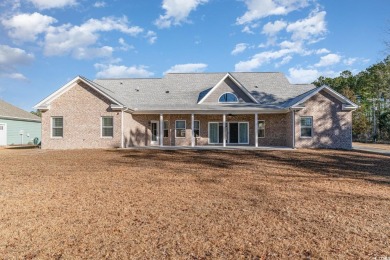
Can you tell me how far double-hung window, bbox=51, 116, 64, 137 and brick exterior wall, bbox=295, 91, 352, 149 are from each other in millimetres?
18613

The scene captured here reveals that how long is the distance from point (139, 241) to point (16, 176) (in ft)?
26.1

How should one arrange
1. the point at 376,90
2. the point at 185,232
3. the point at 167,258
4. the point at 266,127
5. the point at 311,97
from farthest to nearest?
1. the point at 376,90
2. the point at 266,127
3. the point at 311,97
4. the point at 185,232
5. the point at 167,258

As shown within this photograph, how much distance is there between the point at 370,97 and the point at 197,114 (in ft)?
131

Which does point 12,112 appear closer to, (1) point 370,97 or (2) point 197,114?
(2) point 197,114

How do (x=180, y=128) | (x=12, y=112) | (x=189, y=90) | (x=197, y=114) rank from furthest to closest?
1. (x=12, y=112)
2. (x=189, y=90)
3. (x=180, y=128)
4. (x=197, y=114)

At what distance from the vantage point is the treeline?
33844mm

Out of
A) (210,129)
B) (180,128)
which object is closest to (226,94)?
(210,129)

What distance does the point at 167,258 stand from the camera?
3768 mm

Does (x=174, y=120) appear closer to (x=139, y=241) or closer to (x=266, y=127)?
(x=266, y=127)

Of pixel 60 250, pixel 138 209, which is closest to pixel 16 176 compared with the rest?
pixel 138 209

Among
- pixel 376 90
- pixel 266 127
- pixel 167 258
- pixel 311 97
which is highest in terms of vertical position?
pixel 376 90

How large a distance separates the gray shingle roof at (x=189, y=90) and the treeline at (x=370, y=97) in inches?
581

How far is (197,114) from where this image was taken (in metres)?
22.8

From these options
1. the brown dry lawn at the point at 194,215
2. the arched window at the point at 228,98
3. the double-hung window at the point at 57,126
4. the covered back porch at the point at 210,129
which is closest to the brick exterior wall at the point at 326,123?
the covered back porch at the point at 210,129
